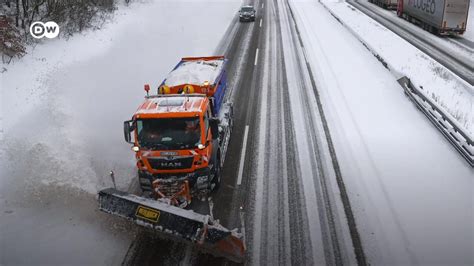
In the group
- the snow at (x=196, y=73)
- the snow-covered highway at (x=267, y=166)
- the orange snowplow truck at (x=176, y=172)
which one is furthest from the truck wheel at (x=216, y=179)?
the snow at (x=196, y=73)

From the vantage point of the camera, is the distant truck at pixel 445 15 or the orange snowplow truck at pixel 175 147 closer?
the orange snowplow truck at pixel 175 147

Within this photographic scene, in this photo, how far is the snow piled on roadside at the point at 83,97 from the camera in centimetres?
1280

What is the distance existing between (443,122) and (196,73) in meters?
9.42

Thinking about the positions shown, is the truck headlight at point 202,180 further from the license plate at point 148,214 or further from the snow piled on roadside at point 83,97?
the snow piled on roadside at point 83,97

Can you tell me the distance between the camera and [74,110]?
649 inches

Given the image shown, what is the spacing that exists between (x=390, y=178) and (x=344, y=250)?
382cm

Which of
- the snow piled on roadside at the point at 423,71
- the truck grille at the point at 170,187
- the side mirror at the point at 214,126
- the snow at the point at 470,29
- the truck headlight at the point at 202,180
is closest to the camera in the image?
the truck grille at the point at 170,187

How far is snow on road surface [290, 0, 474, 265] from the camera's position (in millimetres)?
9320

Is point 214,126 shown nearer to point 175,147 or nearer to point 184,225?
point 175,147

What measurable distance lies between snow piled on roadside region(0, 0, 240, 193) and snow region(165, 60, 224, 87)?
10.1 ft

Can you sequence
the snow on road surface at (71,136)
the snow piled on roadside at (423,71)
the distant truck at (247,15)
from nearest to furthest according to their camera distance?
1. the snow on road surface at (71,136)
2. the snow piled on roadside at (423,71)
3. the distant truck at (247,15)

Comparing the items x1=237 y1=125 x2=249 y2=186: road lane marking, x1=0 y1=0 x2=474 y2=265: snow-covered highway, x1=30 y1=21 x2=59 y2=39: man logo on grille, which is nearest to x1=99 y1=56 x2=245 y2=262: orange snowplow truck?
x1=0 y1=0 x2=474 y2=265: snow-covered highway

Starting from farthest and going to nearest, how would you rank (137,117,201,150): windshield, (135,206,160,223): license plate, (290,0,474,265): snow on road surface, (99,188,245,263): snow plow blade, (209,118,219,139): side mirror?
(209,118,219,139): side mirror, (137,117,201,150): windshield, (290,0,474,265): snow on road surface, (135,206,160,223): license plate, (99,188,245,263): snow plow blade

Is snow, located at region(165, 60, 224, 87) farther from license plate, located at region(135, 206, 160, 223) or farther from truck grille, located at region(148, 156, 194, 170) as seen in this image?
license plate, located at region(135, 206, 160, 223)
